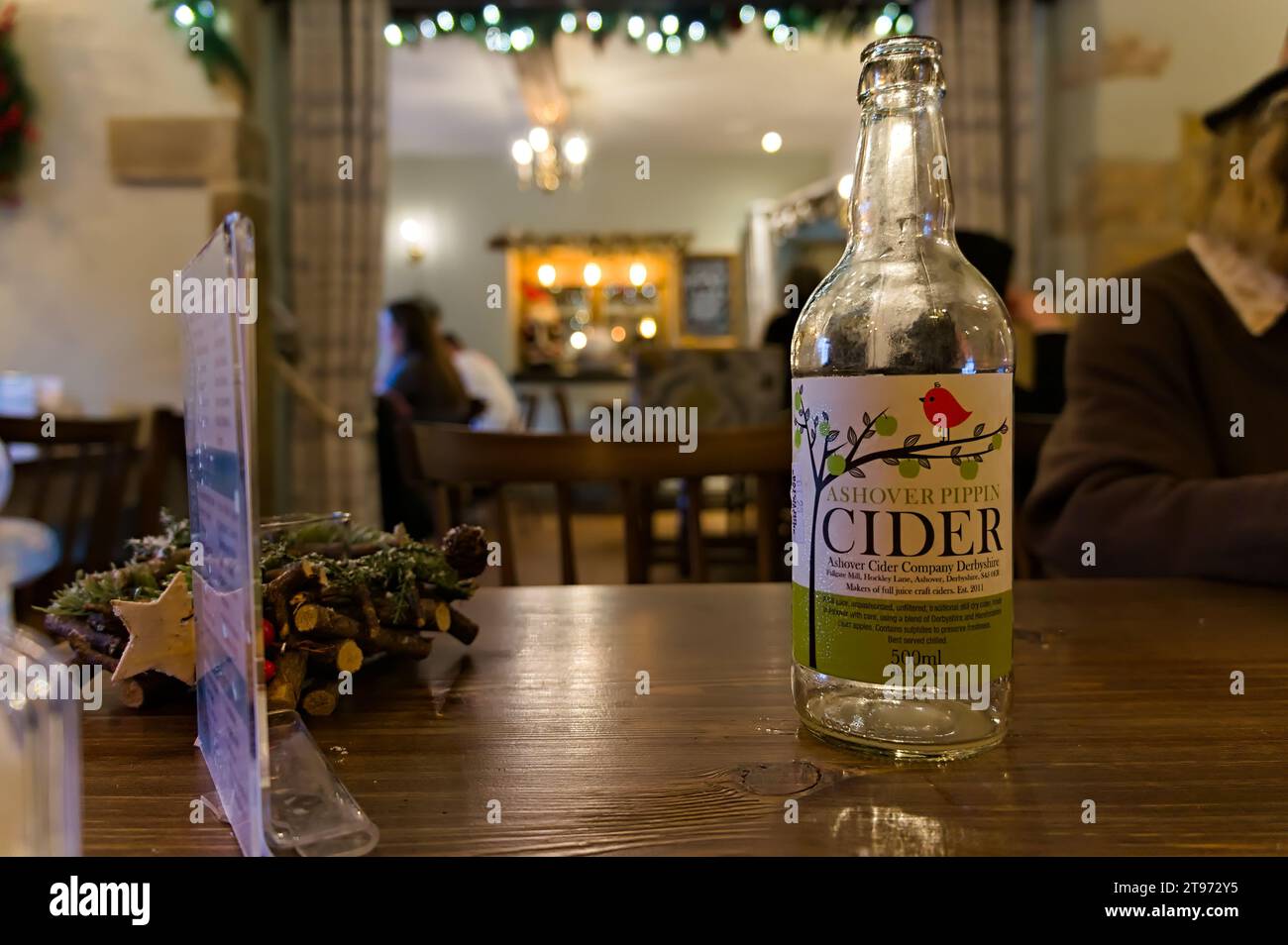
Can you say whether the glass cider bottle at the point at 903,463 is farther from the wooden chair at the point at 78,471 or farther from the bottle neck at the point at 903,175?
the wooden chair at the point at 78,471

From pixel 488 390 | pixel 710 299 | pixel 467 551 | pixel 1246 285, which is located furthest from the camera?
pixel 710 299

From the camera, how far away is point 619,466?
1.08 metres

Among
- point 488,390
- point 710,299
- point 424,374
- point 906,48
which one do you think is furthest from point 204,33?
point 710,299

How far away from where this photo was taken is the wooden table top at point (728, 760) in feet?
1.07

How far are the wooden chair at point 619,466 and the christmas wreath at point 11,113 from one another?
268cm

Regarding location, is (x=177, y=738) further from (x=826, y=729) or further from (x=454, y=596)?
(x=826, y=729)

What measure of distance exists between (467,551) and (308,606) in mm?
121

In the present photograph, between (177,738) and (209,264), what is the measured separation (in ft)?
0.83

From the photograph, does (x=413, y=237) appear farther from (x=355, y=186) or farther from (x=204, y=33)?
(x=204, y=33)

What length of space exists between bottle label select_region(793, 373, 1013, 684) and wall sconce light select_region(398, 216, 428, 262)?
7206mm

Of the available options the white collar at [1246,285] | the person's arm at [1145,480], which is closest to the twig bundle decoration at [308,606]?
the person's arm at [1145,480]

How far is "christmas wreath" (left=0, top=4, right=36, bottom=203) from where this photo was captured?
2832 mm

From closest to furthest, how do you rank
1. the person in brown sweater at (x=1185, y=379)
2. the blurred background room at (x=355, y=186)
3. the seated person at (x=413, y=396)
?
the person in brown sweater at (x=1185, y=379) → the blurred background room at (x=355, y=186) → the seated person at (x=413, y=396)
